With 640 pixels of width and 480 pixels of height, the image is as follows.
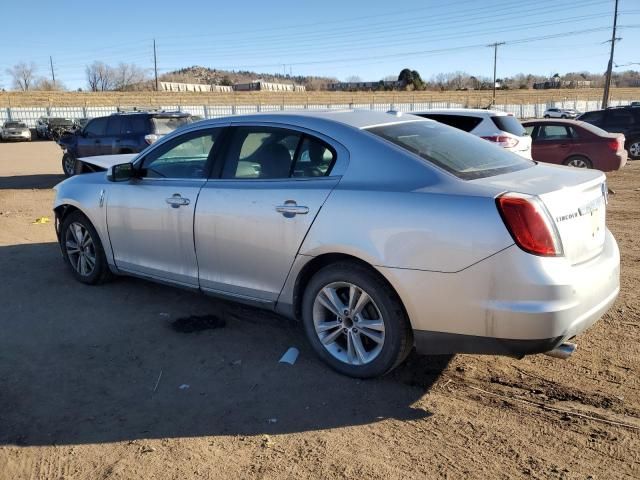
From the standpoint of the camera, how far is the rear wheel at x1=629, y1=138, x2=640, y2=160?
1744cm

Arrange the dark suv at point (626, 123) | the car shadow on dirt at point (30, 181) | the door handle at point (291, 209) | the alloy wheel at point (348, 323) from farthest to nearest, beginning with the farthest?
the dark suv at point (626, 123) → the car shadow on dirt at point (30, 181) → the door handle at point (291, 209) → the alloy wheel at point (348, 323)

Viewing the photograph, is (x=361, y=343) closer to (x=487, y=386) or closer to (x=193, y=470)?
(x=487, y=386)

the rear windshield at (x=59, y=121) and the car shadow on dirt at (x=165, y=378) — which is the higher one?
the rear windshield at (x=59, y=121)

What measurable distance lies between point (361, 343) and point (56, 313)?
2.85 meters

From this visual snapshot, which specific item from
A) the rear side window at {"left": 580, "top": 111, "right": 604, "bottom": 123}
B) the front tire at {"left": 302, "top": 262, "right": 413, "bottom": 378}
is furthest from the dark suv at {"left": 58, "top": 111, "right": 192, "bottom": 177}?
the rear side window at {"left": 580, "top": 111, "right": 604, "bottom": 123}

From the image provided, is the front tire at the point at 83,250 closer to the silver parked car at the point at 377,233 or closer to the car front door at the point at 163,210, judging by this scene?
the car front door at the point at 163,210

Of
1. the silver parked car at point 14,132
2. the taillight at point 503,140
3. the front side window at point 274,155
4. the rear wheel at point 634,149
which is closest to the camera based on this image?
the front side window at point 274,155

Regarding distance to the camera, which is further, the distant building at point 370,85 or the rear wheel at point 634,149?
the distant building at point 370,85

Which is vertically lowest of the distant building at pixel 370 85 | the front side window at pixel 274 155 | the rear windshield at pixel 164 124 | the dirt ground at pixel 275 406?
the dirt ground at pixel 275 406

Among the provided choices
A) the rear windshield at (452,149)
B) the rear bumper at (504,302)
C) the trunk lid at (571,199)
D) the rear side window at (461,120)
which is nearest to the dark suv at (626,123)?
the rear side window at (461,120)

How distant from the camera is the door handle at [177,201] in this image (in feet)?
14.4

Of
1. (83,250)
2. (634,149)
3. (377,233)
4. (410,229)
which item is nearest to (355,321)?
(377,233)

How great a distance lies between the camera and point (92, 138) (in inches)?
559

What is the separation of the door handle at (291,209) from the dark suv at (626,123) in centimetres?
1680
